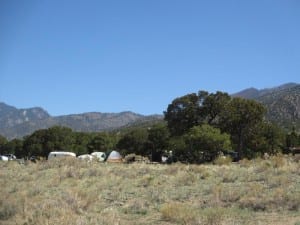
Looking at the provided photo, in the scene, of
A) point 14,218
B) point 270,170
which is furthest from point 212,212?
point 270,170

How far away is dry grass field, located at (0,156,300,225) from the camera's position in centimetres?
1315

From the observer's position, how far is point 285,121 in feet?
474

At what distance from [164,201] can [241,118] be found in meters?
44.0

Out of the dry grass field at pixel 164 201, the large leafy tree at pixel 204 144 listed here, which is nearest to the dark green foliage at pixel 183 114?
the large leafy tree at pixel 204 144

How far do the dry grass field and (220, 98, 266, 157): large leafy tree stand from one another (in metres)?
35.3

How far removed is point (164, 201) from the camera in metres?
16.8

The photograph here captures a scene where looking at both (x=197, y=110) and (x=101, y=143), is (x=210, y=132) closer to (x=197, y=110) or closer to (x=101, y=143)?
(x=197, y=110)

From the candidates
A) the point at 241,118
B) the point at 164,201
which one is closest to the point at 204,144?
the point at 241,118

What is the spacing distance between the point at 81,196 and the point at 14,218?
12.0 feet

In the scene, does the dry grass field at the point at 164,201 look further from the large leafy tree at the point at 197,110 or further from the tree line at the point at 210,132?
the large leafy tree at the point at 197,110

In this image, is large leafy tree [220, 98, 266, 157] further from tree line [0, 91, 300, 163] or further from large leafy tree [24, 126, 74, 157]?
large leafy tree [24, 126, 74, 157]

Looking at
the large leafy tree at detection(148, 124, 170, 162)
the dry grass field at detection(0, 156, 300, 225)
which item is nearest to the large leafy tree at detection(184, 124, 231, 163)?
the dry grass field at detection(0, 156, 300, 225)

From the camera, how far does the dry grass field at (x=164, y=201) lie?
518 inches

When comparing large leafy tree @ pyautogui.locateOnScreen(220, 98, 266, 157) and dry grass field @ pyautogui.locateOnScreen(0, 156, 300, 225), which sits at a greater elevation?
large leafy tree @ pyautogui.locateOnScreen(220, 98, 266, 157)
